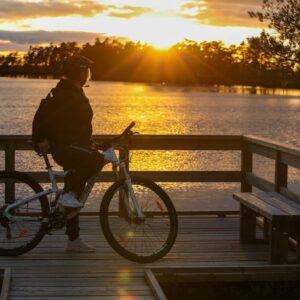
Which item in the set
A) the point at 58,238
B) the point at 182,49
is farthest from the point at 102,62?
the point at 58,238

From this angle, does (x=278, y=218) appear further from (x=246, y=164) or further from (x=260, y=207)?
(x=246, y=164)

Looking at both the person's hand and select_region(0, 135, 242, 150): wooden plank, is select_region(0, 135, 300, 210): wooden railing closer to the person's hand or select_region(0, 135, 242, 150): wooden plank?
select_region(0, 135, 242, 150): wooden plank

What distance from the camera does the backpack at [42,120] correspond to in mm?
5746

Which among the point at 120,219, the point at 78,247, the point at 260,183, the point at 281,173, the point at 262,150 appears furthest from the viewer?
the point at 260,183

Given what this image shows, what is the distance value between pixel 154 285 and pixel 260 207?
135 cm

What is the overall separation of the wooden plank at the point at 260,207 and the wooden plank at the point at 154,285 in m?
1.05

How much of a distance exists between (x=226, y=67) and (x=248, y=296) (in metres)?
181

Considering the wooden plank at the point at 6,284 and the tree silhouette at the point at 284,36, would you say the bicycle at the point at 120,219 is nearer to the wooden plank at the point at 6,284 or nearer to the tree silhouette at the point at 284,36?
the wooden plank at the point at 6,284

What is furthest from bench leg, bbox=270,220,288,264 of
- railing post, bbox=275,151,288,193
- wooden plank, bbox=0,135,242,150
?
wooden plank, bbox=0,135,242,150

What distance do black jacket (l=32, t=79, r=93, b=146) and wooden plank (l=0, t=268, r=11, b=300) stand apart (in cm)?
111

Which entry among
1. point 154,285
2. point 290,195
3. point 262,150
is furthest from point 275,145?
point 154,285

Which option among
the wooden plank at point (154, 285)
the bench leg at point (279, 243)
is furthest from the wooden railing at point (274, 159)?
the wooden plank at point (154, 285)

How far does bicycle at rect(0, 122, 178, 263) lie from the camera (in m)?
5.71

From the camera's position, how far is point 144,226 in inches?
230
